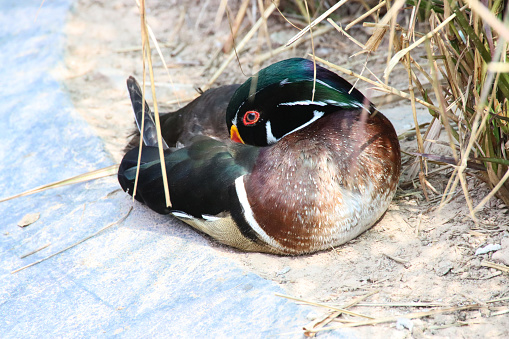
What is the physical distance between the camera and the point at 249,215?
2.48 meters

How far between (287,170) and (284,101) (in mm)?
351

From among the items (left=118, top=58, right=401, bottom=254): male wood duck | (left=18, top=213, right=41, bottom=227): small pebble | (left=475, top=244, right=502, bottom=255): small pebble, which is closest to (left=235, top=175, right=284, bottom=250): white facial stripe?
(left=118, top=58, right=401, bottom=254): male wood duck

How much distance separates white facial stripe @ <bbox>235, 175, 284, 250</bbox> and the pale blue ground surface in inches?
7.2

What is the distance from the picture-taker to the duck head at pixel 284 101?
2549 mm

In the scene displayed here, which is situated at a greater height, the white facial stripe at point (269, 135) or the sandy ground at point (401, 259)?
the white facial stripe at point (269, 135)

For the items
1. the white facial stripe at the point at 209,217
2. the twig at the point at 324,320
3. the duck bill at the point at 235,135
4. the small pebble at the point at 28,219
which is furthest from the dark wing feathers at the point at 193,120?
the twig at the point at 324,320

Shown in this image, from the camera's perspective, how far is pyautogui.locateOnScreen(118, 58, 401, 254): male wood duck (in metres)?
2.45

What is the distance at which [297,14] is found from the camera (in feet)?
16.2

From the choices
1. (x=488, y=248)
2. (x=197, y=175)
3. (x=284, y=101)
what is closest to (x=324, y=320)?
(x=488, y=248)

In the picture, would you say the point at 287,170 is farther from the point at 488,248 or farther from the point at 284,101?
the point at 488,248

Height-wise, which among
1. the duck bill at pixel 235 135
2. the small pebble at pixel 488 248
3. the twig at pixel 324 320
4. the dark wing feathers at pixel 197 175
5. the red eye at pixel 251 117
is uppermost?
the red eye at pixel 251 117

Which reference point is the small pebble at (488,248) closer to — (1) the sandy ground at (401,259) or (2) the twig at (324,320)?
(1) the sandy ground at (401,259)

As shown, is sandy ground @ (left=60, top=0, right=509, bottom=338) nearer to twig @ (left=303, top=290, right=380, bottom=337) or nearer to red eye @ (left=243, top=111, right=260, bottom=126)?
twig @ (left=303, top=290, right=380, bottom=337)

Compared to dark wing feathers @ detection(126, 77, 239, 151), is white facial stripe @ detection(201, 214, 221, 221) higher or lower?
lower
